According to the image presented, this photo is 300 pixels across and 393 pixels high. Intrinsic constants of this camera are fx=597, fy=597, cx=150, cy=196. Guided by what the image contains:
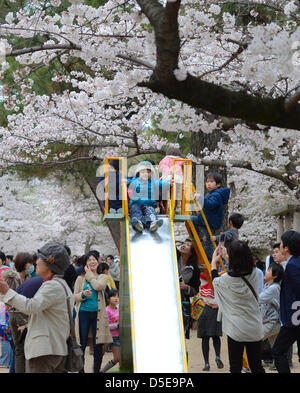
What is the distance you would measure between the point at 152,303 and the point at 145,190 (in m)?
2.01

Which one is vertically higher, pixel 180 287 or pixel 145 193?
pixel 145 193

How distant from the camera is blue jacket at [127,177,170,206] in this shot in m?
8.48

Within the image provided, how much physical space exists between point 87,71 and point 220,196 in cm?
698

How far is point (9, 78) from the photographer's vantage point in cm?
1248

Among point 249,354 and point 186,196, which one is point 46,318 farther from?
point 186,196

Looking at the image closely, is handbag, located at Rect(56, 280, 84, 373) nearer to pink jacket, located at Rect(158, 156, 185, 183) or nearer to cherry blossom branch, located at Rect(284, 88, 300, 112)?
cherry blossom branch, located at Rect(284, 88, 300, 112)

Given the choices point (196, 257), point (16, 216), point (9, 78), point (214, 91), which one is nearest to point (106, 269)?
point (196, 257)

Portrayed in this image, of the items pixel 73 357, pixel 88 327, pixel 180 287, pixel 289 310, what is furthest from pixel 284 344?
pixel 88 327

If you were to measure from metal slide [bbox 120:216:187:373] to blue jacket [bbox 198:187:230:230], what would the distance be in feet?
1.82

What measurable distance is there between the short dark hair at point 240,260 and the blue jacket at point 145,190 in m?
2.87

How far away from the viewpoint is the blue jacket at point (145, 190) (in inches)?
334

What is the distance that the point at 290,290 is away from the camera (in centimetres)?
635

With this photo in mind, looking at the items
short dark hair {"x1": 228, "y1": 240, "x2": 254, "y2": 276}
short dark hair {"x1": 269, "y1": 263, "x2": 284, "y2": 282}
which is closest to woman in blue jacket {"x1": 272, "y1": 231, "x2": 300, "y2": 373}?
short dark hair {"x1": 228, "y1": 240, "x2": 254, "y2": 276}
